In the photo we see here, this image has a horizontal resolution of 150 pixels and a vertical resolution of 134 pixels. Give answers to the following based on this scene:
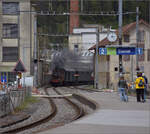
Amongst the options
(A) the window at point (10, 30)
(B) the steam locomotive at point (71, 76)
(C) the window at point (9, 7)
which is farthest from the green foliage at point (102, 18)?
(C) the window at point (9, 7)

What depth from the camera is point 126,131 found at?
1142cm

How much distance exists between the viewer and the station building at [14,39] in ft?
178

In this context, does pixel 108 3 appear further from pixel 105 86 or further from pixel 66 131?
pixel 66 131

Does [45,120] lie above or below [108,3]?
below

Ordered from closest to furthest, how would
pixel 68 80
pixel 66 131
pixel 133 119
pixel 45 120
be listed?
pixel 66 131, pixel 133 119, pixel 45 120, pixel 68 80

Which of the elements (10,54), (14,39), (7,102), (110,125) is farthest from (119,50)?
(10,54)

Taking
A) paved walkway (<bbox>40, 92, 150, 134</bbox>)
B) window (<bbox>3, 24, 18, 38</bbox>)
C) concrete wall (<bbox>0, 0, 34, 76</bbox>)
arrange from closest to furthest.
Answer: paved walkway (<bbox>40, 92, 150, 134</bbox>) < window (<bbox>3, 24, 18, 38</bbox>) < concrete wall (<bbox>0, 0, 34, 76</bbox>)

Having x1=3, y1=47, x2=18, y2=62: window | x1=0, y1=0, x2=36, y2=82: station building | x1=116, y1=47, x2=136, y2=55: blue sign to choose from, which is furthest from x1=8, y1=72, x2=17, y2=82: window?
x1=116, y1=47, x2=136, y2=55: blue sign

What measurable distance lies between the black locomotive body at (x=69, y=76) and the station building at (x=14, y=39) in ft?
25.6

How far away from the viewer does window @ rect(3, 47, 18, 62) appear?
180 feet

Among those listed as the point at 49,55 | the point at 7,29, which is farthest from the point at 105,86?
the point at 49,55

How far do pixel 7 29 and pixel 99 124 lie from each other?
43115mm

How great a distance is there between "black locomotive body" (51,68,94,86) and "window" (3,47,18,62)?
8751mm

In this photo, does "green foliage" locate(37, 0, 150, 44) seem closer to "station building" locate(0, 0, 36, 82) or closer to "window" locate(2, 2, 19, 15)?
"station building" locate(0, 0, 36, 82)
